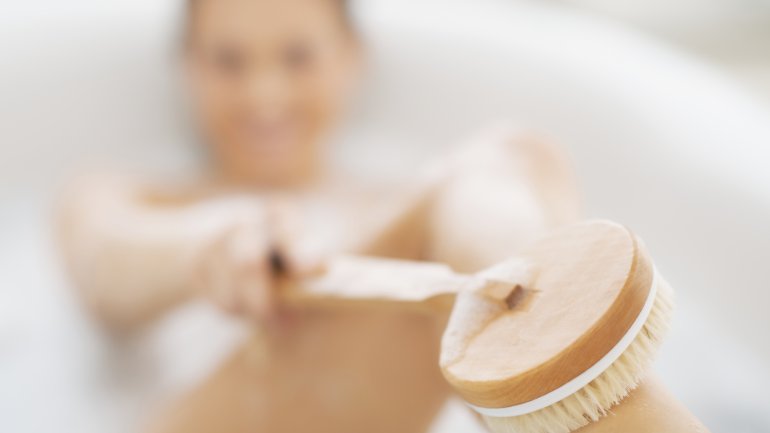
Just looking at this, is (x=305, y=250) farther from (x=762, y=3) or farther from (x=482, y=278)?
(x=762, y=3)

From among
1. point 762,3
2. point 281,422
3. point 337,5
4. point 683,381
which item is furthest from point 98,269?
point 762,3

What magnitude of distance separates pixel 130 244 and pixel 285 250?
290 millimetres

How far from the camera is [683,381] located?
2.31ft

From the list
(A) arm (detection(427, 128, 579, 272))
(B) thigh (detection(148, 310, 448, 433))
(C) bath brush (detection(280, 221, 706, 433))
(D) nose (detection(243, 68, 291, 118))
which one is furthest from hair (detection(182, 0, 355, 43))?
(C) bath brush (detection(280, 221, 706, 433))

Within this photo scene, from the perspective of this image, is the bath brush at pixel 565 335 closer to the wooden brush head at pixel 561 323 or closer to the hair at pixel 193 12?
the wooden brush head at pixel 561 323

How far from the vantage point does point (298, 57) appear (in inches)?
43.8

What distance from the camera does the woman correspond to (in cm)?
69

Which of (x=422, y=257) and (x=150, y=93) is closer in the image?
(x=422, y=257)

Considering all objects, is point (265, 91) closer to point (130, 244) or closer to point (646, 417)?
point (130, 244)

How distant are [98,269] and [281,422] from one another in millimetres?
300

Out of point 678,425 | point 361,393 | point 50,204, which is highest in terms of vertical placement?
point 678,425

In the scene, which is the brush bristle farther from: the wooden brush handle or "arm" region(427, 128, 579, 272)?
"arm" region(427, 128, 579, 272)

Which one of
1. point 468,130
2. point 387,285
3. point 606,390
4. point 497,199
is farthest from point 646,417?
A: point 468,130

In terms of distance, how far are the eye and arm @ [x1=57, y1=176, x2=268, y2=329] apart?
22cm
